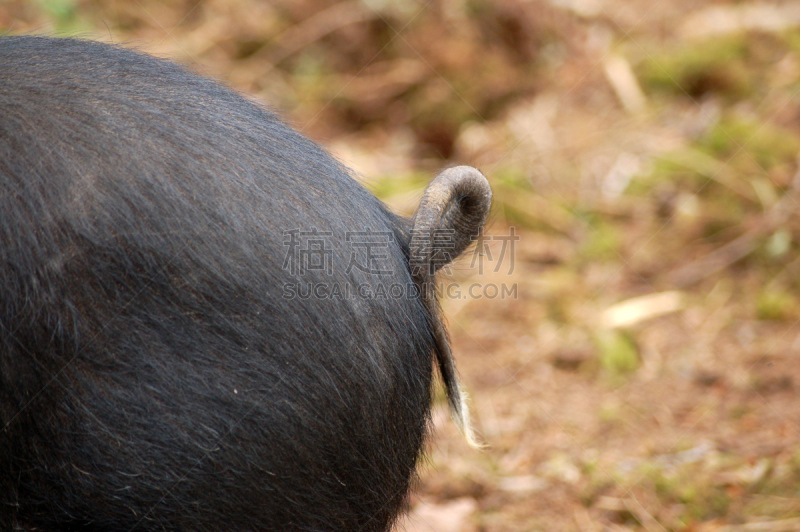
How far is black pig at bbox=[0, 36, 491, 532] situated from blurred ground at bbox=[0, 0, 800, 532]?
50cm

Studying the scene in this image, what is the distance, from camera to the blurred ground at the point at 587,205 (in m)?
2.39

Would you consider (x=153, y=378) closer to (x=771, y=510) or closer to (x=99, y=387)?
(x=99, y=387)

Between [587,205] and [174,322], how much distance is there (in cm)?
309

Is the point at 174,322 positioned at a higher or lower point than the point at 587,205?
higher

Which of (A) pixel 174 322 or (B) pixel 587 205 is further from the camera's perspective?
(B) pixel 587 205

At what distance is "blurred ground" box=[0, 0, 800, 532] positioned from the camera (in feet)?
7.86

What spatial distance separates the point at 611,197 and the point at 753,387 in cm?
149

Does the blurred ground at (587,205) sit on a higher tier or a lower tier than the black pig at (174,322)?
lower

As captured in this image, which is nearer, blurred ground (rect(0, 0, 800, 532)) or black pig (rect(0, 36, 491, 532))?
black pig (rect(0, 36, 491, 532))

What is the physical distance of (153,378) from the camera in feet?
3.90

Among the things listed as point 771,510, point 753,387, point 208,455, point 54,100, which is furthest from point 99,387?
point 753,387

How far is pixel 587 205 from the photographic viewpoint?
3.89 meters

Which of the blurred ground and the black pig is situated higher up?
the black pig

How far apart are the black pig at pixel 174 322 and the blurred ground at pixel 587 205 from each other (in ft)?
1.65
